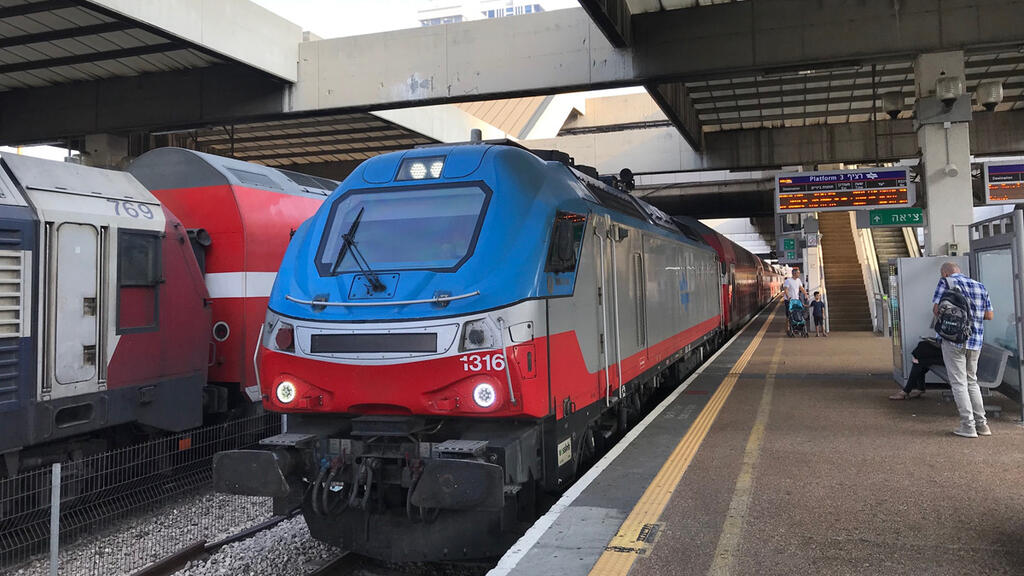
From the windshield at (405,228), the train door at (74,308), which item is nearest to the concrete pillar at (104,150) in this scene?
the train door at (74,308)

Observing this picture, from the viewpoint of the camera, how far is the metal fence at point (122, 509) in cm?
594

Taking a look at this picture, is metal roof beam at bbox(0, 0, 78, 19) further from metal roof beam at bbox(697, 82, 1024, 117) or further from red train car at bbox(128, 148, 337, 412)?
metal roof beam at bbox(697, 82, 1024, 117)

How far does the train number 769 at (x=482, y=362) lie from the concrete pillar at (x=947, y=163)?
9.19 meters

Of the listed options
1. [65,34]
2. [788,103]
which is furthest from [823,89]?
[65,34]

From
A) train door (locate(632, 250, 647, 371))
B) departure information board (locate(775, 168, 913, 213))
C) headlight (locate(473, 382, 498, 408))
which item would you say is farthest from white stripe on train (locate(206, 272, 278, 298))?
departure information board (locate(775, 168, 913, 213))

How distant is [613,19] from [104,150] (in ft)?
39.9

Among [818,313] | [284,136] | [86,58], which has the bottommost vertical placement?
[818,313]

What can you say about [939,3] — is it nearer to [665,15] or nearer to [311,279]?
[665,15]

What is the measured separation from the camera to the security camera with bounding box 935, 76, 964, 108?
1073cm

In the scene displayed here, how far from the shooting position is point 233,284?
8.14 meters

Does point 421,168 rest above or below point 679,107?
below

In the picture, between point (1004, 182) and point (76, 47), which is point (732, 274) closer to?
point (1004, 182)

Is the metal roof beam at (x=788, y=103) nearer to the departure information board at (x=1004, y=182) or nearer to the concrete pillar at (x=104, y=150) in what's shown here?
the departure information board at (x=1004, y=182)

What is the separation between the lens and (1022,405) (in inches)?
292
